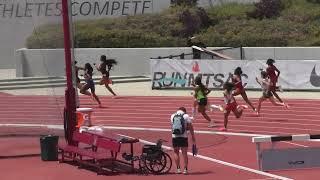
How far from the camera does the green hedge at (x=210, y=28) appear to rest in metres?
40.0

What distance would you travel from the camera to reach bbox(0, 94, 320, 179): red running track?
18641mm

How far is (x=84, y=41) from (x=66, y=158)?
2474 cm

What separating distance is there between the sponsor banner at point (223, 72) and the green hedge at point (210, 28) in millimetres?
7959

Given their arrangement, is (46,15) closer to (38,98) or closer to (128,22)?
(38,98)

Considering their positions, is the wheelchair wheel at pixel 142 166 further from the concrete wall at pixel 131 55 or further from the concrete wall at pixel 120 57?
the concrete wall at pixel 120 57

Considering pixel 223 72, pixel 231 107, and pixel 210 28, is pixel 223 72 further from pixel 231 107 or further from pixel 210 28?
pixel 210 28

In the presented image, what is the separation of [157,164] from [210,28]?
2897cm

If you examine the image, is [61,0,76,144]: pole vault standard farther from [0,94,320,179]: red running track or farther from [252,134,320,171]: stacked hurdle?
[252,134,320,171]: stacked hurdle

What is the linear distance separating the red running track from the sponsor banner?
116 inches

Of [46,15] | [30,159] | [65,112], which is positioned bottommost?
[30,159]

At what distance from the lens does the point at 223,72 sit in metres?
31.5

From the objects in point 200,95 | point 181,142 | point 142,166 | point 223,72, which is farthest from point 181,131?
point 223,72

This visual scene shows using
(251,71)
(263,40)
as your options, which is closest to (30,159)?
(251,71)

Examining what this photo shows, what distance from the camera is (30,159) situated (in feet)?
56.4
